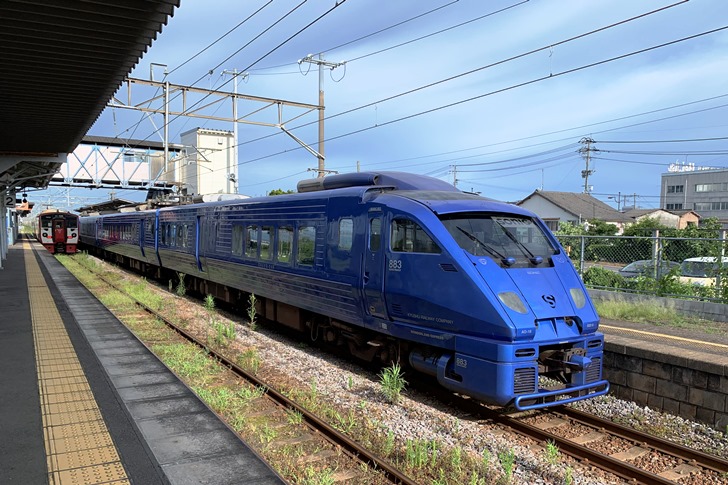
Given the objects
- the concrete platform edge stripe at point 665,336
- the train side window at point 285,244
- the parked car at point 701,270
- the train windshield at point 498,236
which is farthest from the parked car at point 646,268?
the train side window at point 285,244

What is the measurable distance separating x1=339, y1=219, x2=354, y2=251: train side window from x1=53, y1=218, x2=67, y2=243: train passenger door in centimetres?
3564

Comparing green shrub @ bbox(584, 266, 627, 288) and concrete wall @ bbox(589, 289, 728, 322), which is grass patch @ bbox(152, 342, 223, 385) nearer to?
concrete wall @ bbox(589, 289, 728, 322)

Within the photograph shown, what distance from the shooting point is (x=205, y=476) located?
14.6 feet

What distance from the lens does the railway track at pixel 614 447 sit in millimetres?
4938

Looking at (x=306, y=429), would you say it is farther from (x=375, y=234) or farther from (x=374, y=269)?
(x=375, y=234)

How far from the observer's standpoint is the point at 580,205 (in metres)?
54.0

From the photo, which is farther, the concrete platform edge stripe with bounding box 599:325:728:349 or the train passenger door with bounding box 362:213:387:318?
the concrete platform edge stripe with bounding box 599:325:728:349

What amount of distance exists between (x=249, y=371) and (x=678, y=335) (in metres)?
7.15

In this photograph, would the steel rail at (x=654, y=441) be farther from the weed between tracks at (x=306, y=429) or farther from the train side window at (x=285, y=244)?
the train side window at (x=285, y=244)

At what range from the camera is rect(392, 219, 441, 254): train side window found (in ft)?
21.7

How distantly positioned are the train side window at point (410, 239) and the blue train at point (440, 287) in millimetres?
13

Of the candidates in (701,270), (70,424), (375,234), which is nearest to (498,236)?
(375,234)

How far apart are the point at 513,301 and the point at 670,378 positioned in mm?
2444

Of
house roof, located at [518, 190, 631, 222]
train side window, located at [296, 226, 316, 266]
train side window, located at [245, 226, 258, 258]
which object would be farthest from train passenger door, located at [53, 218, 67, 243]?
house roof, located at [518, 190, 631, 222]
